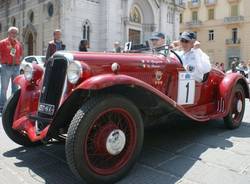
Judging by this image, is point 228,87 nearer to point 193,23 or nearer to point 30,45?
point 30,45

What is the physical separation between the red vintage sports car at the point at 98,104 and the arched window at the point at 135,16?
28.1 meters

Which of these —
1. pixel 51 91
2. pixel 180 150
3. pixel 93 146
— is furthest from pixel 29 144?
pixel 180 150

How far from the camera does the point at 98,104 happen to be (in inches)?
124

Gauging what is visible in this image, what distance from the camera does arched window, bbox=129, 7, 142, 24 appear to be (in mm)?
32191

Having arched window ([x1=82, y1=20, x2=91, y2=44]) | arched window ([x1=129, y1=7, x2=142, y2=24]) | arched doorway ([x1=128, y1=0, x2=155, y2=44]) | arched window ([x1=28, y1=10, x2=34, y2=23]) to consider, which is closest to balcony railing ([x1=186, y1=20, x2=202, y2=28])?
arched doorway ([x1=128, y1=0, x2=155, y2=44])

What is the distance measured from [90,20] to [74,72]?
2494 centimetres

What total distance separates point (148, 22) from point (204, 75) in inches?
1142

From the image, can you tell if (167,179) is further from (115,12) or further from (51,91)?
(115,12)

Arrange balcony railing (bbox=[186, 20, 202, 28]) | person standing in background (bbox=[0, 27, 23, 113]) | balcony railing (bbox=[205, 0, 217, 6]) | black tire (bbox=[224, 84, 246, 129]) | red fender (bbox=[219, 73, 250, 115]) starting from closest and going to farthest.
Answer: red fender (bbox=[219, 73, 250, 115]), black tire (bbox=[224, 84, 246, 129]), person standing in background (bbox=[0, 27, 23, 113]), balcony railing (bbox=[205, 0, 217, 6]), balcony railing (bbox=[186, 20, 202, 28])

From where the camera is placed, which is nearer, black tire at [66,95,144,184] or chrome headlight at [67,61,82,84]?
black tire at [66,95,144,184]

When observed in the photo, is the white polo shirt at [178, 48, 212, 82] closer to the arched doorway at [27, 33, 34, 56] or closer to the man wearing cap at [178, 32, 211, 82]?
the man wearing cap at [178, 32, 211, 82]

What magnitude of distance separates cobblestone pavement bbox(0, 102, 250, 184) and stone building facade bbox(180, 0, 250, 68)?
1600 inches

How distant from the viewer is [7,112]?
4273 millimetres

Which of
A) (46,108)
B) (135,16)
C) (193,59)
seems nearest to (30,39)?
(135,16)
